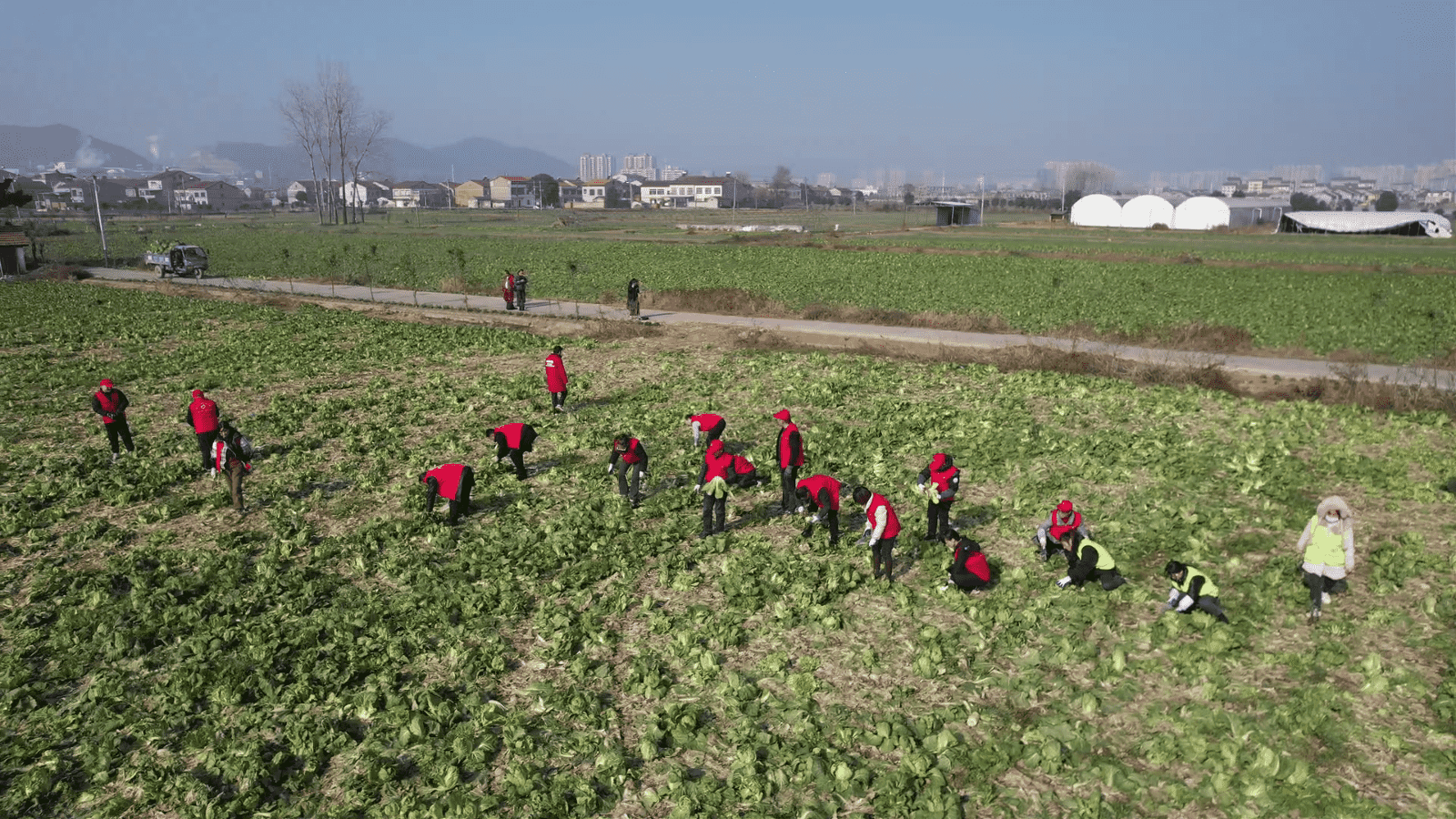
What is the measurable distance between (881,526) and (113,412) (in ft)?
48.1

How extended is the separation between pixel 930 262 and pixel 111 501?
49513 mm

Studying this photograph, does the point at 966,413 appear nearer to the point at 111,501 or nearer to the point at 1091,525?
the point at 1091,525

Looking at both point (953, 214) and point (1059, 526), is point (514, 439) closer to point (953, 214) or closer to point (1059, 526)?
point (1059, 526)

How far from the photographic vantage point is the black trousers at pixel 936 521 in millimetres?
13164

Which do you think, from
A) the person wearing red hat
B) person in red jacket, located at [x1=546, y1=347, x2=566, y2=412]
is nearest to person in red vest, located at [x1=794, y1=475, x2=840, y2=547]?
the person wearing red hat

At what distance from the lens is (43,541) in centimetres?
1326

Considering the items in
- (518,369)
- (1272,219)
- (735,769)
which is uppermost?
(1272,219)

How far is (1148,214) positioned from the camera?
114 metres

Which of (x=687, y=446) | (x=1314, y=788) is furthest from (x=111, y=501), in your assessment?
(x=1314, y=788)

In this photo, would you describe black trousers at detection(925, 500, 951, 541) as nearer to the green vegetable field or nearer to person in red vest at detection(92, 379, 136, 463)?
the green vegetable field

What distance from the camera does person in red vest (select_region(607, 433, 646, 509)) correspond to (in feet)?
46.5

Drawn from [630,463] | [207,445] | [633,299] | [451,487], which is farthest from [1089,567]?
[633,299]

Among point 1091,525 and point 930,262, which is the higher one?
point 930,262

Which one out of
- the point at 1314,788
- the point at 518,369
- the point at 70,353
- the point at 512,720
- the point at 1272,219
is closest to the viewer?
the point at 1314,788
